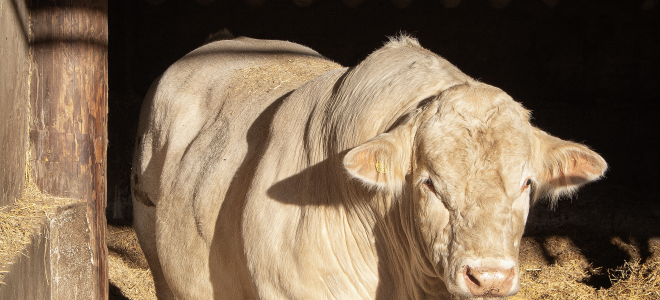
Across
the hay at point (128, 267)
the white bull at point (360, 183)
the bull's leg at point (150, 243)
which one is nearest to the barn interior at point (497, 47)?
the hay at point (128, 267)

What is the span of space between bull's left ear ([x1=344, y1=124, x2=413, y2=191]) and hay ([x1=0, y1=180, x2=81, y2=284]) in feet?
3.94

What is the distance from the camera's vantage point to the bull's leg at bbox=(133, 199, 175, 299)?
416 centimetres

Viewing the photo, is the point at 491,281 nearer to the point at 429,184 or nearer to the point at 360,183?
the point at 429,184

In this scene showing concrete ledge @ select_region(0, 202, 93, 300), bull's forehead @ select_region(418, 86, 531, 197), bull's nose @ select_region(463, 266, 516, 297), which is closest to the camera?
bull's nose @ select_region(463, 266, 516, 297)

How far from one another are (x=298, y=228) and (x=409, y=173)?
0.57 m

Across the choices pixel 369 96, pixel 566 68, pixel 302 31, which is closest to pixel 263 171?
pixel 369 96

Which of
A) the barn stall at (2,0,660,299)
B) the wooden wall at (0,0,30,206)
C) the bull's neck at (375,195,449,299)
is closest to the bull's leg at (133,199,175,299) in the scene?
the wooden wall at (0,0,30,206)

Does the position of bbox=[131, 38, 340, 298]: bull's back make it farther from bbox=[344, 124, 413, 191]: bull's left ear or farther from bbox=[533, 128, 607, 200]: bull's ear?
bbox=[533, 128, 607, 200]: bull's ear

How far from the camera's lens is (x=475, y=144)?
2.11m

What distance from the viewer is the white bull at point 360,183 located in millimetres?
2084

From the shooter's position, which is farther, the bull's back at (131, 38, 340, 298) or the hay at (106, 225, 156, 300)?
the hay at (106, 225, 156, 300)

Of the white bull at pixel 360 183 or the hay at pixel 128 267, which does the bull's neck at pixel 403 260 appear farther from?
the hay at pixel 128 267

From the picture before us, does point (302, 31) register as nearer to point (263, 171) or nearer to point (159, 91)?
point (159, 91)

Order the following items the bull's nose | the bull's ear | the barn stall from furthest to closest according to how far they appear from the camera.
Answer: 1. the barn stall
2. the bull's ear
3. the bull's nose
